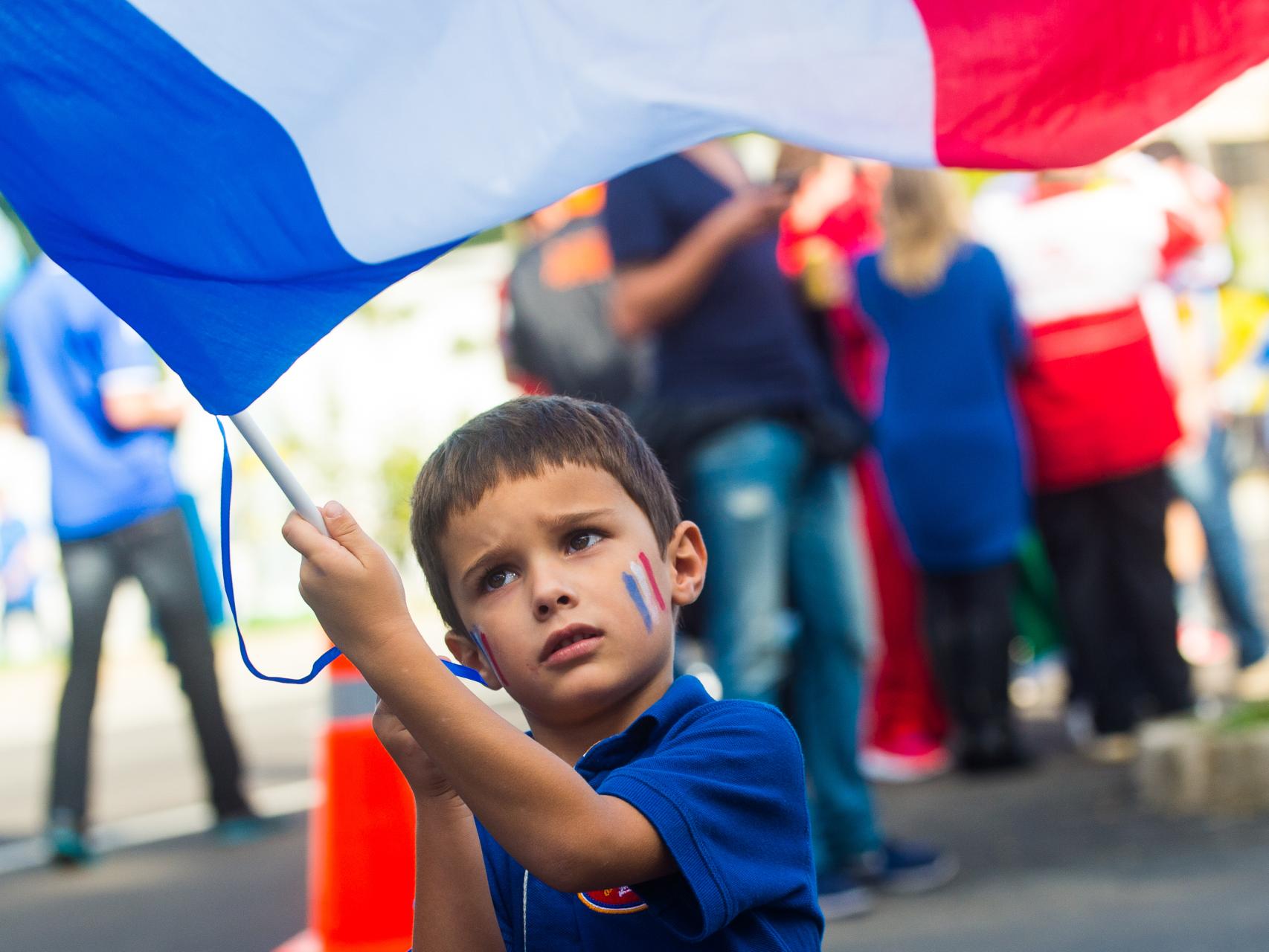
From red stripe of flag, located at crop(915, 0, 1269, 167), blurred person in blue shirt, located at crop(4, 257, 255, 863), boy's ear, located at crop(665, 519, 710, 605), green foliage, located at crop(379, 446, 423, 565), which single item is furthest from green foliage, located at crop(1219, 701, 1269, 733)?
green foliage, located at crop(379, 446, 423, 565)

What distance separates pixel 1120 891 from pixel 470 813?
2.79m

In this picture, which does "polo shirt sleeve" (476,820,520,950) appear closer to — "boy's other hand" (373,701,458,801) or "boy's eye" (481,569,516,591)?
"boy's other hand" (373,701,458,801)

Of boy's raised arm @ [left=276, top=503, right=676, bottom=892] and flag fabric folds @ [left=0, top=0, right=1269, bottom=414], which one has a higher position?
flag fabric folds @ [left=0, top=0, right=1269, bottom=414]

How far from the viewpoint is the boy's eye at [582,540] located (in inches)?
75.0

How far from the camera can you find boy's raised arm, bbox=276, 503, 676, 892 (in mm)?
1597

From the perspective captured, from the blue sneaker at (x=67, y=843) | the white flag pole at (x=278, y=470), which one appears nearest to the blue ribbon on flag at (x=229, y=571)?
the white flag pole at (x=278, y=470)

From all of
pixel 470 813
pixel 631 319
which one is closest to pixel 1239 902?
pixel 631 319

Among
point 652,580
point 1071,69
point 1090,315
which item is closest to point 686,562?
point 652,580

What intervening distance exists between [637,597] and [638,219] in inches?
97.5

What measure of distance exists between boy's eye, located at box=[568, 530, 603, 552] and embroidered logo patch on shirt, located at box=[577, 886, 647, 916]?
0.36 metres

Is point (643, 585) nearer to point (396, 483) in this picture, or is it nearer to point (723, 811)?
point (723, 811)

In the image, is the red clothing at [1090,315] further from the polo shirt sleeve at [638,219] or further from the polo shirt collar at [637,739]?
the polo shirt collar at [637,739]

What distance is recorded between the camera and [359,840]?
378 cm

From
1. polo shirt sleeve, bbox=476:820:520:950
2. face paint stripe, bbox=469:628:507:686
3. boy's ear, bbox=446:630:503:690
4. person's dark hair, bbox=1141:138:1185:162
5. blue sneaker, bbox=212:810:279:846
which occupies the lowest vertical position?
blue sneaker, bbox=212:810:279:846
